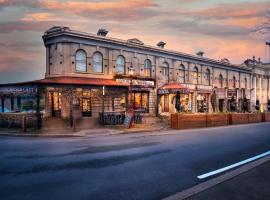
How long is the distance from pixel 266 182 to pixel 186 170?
7.03 ft

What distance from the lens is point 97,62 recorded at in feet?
82.6

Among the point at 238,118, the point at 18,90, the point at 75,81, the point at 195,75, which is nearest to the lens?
the point at 18,90

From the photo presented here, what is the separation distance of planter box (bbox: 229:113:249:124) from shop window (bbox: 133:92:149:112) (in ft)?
33.1

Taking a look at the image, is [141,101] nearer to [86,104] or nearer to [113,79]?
[113,79]

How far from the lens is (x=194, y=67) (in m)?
35.2

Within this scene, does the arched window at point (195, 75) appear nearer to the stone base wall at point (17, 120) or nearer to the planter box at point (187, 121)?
the planter box at point (187, 121)

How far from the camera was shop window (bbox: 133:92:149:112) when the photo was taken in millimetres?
28250

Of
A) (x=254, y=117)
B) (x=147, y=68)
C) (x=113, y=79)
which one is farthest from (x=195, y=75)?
(x=113, y=79)

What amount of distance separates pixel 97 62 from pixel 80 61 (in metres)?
1.95

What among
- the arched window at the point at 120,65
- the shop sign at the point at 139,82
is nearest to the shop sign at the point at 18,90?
the shop sign at the point at 139,82

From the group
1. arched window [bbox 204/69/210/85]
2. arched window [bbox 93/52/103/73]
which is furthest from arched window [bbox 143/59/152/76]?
arched window [bbox 204/69/210/85]

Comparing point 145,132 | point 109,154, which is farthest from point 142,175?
point 145,132

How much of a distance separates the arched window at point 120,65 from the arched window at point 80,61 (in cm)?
408

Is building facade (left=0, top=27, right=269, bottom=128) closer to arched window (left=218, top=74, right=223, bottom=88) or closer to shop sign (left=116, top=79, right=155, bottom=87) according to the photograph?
shop sign (left=116, top=79, right=155, bottom=87)
